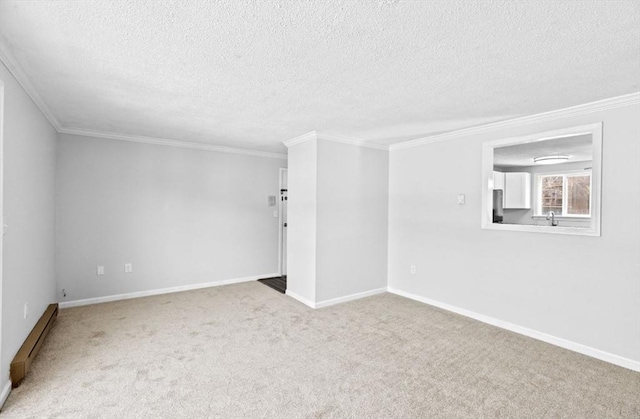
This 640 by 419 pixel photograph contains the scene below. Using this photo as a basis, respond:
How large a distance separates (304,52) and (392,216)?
3.21 metres

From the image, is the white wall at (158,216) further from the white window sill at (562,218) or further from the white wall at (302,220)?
the white window sill at (562,218)

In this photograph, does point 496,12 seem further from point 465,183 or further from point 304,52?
point 465,183

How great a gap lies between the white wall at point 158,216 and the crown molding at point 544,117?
2.77m

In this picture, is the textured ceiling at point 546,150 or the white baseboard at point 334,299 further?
the white baseboard at point 334,299

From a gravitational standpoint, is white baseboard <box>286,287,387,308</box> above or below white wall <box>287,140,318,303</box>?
below

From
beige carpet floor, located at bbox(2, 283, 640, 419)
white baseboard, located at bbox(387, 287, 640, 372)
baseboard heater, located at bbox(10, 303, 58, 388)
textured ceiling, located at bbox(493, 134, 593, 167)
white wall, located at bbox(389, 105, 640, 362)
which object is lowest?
beige carpet floor, located at bbox(2, 283, 640, 419)

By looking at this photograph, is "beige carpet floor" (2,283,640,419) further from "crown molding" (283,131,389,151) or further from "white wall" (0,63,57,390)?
"crown molding" (283,131,389,151)

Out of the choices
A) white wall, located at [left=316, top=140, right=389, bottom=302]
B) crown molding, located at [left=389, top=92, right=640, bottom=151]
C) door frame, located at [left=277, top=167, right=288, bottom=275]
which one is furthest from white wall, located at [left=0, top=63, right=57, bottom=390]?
crown molding, located at [left=389, top=92, right=640, bottom=151]

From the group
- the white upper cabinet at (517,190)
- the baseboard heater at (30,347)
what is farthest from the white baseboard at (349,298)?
the baseboard heater at (30,347)

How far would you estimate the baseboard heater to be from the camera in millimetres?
2211

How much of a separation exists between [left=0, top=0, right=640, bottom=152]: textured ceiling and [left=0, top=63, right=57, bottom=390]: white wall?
28cm

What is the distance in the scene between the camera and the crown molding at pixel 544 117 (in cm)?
260

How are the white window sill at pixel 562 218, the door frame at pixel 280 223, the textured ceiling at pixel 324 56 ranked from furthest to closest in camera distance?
the door frame at pixel 280 223
the white window sill at pixel 562 218
the textured ceiling at pixel 324 56

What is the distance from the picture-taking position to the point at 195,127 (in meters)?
3.80
